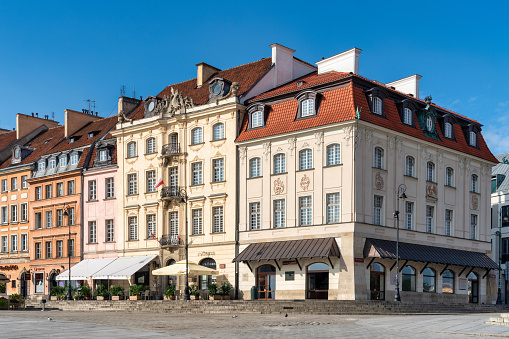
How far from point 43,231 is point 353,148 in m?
32.7

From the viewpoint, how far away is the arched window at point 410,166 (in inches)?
1996

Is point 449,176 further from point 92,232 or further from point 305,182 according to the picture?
point 92,232

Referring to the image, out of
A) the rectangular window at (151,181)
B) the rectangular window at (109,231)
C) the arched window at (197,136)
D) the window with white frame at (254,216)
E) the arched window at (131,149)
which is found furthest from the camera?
the rectangular window at (109,231)

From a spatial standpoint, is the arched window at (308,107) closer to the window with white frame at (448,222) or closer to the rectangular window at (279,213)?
the rectangular window at (279,213)

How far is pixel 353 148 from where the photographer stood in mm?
46594

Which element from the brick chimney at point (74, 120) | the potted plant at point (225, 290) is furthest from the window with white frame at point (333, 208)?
the brick chimney at point (74, 120)

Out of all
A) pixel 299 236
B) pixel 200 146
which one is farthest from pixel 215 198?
pixel 299 236

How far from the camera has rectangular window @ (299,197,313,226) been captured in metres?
48.7

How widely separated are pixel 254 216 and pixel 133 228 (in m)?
12.5

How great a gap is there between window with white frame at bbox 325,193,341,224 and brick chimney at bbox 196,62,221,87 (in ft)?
57.7

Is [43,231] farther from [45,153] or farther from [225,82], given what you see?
[225,82]

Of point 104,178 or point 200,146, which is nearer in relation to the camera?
point 200,146

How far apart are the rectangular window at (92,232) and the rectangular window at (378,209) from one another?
25.5m

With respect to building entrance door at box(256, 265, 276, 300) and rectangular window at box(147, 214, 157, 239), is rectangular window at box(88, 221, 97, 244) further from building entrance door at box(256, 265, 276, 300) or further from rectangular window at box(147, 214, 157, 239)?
building entrance door at box(256, 265, 276, 300)
